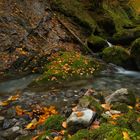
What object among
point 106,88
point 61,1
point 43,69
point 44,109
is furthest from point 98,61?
point 44,109

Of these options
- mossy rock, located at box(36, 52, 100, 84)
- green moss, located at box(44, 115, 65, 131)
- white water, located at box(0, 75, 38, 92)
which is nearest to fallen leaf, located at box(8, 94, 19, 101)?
white water, located at box(0, 75, 38, 92)

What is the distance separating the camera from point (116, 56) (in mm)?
14258

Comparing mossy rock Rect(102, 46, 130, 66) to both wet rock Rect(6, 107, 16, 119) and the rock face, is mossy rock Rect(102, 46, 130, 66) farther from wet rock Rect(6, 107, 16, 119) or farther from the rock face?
wet rock Rect(6, 107, 16, 119)

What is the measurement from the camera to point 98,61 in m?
14.4

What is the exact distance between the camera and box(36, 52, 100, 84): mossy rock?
37.4 feet

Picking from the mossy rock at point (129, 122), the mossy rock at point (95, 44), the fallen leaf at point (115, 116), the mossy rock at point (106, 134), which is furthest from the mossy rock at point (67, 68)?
the mossy rock at point (106, 134)

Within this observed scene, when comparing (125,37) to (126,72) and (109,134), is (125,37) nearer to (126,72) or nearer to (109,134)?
(126,72)

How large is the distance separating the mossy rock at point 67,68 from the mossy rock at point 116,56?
3.45 ft

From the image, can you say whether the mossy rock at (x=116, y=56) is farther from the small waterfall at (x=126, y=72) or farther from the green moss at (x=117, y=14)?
the green moss at (x=117, y=14)

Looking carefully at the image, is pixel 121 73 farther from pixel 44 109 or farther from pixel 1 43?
pixel 44 109

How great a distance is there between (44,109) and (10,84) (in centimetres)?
360

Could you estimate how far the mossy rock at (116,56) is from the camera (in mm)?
14070

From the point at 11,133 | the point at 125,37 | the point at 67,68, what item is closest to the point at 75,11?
the point at 125,37

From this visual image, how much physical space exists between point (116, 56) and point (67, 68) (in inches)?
115
